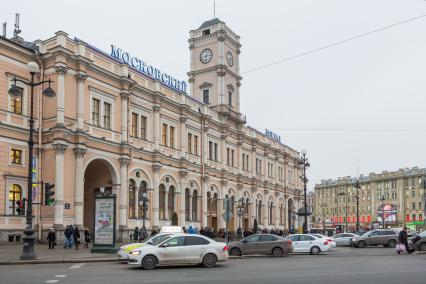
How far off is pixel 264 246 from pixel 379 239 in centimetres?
1606

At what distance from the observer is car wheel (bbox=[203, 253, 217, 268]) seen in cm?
2055

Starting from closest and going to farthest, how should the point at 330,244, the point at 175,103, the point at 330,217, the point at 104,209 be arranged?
1. the point at 104,209
2. the point at 330,244
3. the point at 175,103
4. the point at 330,217

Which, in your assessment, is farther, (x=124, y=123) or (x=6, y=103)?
(x=124, y=123)

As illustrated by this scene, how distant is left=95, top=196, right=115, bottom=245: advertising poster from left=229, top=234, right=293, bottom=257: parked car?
6481mm

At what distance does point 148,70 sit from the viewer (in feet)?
164

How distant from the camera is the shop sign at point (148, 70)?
46031 millimetres

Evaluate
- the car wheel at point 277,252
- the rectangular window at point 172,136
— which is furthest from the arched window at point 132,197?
the car wheel at point 277,252

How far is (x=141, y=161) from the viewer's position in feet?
156

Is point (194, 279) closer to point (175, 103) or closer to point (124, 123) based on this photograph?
point (124, 123)

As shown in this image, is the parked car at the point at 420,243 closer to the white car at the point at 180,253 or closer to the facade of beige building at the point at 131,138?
the white car at the point at 180,253

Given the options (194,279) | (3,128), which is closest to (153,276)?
(194,279)

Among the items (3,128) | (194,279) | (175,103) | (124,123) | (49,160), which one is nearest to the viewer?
(194,279)

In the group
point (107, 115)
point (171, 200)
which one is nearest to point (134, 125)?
point (107, 115)

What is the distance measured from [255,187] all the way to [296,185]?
20224 millimetres
